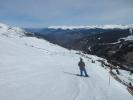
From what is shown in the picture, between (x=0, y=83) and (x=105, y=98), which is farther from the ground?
(x=0, y=83)

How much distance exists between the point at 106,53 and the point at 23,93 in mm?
187816

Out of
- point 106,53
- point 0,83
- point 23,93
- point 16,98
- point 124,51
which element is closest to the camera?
point 16,98

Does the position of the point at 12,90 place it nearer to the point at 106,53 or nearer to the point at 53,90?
the point at 53,90

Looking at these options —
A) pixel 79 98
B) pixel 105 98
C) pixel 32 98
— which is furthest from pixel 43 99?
pixel 105 98

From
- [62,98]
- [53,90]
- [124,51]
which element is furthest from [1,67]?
[124,51]

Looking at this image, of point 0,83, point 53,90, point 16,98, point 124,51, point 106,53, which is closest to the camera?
point 16,98

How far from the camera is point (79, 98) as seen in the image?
1237 centimetres

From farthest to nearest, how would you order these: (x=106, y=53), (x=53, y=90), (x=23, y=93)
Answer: (x=106, y=53), (x=53, y=90), (x=23, y=93)

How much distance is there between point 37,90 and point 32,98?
1.68 m

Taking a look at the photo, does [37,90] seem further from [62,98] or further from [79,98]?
[79,98]

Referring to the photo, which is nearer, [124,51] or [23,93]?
[23,93]

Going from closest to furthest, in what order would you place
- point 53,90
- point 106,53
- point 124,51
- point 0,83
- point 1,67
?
point 0,83 → point 53,90 → point 1,67 → point 124,51 → point 106,53

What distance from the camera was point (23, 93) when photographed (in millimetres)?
11242

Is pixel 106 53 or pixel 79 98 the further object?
pixel 106 53
